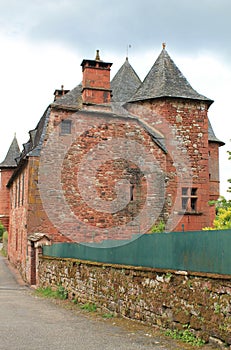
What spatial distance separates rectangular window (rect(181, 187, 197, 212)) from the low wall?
8.51 meters

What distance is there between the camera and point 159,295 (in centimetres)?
823

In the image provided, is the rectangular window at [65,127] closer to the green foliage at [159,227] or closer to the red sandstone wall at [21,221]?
the red sandstone wall at [21,221]

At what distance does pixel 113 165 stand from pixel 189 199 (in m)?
3.76

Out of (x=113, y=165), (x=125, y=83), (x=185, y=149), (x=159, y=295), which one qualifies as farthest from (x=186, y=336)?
(x=125, y=83)

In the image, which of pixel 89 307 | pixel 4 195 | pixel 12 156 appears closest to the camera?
pixel 89 307

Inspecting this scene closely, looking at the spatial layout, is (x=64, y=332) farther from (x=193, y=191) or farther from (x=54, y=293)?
(x=193, y=191)

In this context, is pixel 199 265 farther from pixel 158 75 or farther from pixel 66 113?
pixel 158 75

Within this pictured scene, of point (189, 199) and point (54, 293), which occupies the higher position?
point (189, 199)

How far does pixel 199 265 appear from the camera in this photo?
23.9 ft

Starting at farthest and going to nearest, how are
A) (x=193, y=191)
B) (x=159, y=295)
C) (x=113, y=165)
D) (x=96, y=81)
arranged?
(x=96, y=81) < (x=193, y=191) < (x=113, y=165) < (x=159, y=295)

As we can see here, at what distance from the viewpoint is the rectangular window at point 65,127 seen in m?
19.1

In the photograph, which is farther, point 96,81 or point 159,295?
point 96,81

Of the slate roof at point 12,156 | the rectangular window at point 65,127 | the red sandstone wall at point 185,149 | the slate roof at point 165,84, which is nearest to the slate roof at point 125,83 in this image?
the slate roof at point 165,84

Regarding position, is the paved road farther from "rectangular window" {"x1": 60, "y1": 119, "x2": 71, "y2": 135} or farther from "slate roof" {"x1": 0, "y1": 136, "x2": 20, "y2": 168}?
"slate roof" {"x1": 0, "y1": 136, "x2": 20, "y2": 168}
